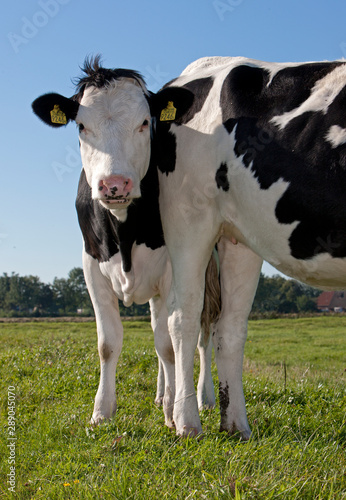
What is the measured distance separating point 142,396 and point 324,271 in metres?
3.16

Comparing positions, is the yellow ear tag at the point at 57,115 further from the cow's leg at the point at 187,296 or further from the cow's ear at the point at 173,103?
the cow's leg at the point at 187,296

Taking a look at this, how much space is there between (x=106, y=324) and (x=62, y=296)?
295 ft

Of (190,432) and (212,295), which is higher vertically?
(212,295)

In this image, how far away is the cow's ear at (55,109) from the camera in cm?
462

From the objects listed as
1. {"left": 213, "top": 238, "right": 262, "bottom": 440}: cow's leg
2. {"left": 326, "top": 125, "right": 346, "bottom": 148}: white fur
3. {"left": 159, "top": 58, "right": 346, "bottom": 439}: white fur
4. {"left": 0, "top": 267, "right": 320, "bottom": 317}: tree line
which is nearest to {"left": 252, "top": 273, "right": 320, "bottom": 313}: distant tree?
{"left": 0, "top": 267, "right": 320, "bottom": 317}: tree line

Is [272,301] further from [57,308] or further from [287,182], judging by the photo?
[287,182]

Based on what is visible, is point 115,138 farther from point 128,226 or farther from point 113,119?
point 128,226

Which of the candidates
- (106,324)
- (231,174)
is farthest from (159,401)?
(231,174)

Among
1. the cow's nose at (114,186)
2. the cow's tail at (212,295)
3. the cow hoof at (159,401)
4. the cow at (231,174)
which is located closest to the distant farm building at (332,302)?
the cow hoof at (159,401)

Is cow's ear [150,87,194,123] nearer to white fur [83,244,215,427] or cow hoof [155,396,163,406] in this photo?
white fur [83,244,215,427]

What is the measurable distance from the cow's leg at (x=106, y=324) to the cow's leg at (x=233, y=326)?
1028mm

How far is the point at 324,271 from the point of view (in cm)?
348

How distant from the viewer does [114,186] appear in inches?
150

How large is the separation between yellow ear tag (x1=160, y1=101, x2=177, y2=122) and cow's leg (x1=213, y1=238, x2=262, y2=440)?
1.18m
